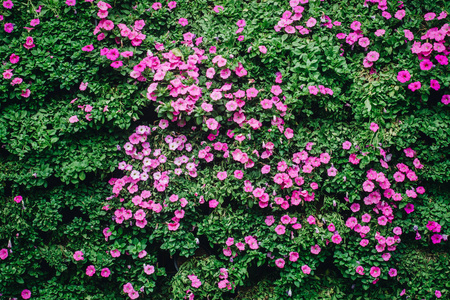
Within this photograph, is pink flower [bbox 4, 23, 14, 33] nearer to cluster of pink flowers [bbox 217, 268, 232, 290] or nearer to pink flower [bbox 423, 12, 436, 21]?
cluster of pink flowers [bbox 217, 268, 232, 290]

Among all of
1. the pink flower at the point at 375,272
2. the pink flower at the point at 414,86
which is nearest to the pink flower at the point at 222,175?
the pink flower at the point at 375,272

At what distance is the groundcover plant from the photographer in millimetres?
2842

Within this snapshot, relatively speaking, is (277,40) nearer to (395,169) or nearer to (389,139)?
(389,139)

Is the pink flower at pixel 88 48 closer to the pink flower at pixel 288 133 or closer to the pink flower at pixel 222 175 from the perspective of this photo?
the pink flower at pixel 222 175

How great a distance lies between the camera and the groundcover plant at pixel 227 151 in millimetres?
2842

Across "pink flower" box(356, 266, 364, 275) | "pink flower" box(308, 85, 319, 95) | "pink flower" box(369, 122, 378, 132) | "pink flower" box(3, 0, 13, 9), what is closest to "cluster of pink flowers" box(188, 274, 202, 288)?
"pink flower" box(356, 266, 364, 275)

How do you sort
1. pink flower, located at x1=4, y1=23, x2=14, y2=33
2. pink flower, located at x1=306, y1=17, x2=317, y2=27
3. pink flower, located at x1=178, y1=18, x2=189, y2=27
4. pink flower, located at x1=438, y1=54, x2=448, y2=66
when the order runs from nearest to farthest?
pink flower, located at x1=438, y1=54, x2=448, y2=66
pink flower, located at x1=4, y1=23, x2=14, y2=33
pink flower, located at x1=306, y1=17, x2=317, y2=27
pink flower, located at x1=178, y1=18, x2=189, y2=27

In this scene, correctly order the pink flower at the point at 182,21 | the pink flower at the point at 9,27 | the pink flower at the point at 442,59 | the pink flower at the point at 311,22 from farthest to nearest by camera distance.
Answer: the pink flower at the point at 182,21 → the pink flower at the point at 311,22 → the pink flower at the point at 9,27 → the pink flower at the point at 442,59

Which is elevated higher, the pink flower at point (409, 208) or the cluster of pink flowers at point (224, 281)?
the pink flower at point (409, 208)

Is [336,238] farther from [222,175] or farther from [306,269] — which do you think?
[222,175]

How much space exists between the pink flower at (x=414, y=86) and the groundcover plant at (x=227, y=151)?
18 millimetres

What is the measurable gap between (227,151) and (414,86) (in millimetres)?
1595

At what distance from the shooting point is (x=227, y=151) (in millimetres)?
2934

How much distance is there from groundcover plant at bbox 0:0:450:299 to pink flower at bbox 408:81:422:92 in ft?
0.06
